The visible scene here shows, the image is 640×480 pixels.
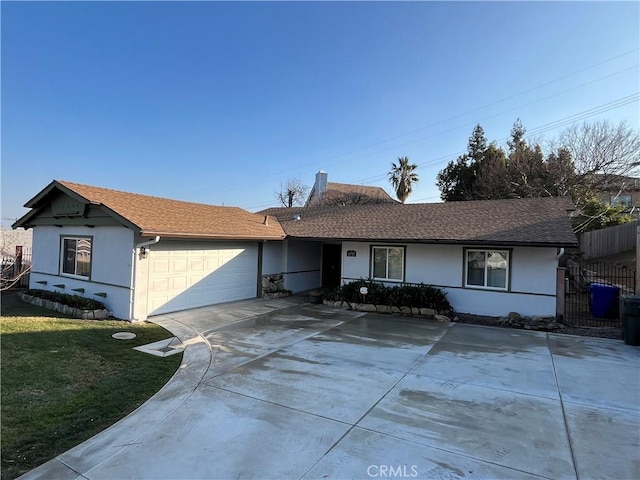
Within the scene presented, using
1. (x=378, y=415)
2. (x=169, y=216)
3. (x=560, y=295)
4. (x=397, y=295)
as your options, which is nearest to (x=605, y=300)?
(x=560, y=295)

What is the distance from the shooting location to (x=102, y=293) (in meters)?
10.3

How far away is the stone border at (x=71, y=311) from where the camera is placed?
9664mm

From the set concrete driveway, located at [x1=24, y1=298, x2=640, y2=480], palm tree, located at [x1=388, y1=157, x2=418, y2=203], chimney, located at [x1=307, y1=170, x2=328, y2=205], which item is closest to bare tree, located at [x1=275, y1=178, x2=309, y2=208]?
chimney, located at [x1=307, y1=170, x2=328, y2=205]

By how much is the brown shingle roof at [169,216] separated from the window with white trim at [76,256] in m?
1.69

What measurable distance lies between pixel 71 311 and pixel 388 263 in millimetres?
Result: 10501

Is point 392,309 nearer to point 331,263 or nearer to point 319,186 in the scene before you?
point 331,263

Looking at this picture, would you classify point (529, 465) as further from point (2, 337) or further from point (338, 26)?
point (338, 26)

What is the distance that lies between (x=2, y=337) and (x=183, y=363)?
4.34m

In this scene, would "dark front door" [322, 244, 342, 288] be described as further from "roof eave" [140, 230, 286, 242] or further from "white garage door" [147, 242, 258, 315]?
"white garage door" [147, 242, 258, 315]

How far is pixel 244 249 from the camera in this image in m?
13.5

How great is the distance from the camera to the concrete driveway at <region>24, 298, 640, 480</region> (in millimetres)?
3316

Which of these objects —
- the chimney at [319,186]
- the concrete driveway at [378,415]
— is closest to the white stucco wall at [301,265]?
the concrete driveway at [378,415]

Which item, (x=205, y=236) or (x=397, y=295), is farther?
(x=397, y=295)

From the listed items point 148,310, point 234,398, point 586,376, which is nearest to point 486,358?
point 586,376
